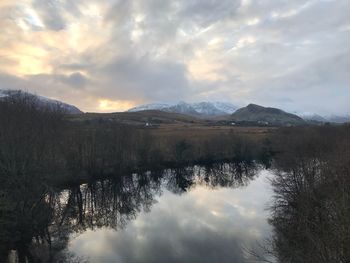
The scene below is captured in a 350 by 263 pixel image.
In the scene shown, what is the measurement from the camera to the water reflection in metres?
31.5

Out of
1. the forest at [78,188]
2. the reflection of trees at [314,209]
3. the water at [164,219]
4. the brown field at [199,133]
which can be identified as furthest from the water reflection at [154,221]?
the brown field at [199,133]

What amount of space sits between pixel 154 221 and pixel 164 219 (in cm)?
159

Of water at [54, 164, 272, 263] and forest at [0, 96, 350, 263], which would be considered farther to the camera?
water at [54, 164, 272, 263]

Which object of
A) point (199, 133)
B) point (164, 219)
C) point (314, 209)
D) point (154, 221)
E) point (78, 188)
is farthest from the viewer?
point (199, 133)

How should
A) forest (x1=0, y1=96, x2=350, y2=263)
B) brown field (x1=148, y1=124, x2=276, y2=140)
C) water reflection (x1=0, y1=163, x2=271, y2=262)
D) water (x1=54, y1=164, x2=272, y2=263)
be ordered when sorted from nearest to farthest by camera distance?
forest (x1=0, y1=96, x2=350, y2=263) → water reflection (x1=0, y1=163, x2=271, y2=262) → water (x1=54, y1=164, x2=272, y2=263) → brown field (x1=148, y1=124, x2=276, y2=140)

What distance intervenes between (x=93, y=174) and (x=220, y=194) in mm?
25483

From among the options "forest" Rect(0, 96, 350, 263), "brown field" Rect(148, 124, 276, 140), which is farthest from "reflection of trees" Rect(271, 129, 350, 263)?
"brown field" Rect(148, 124, 276, 140)

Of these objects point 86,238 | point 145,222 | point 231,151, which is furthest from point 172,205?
point 231,151

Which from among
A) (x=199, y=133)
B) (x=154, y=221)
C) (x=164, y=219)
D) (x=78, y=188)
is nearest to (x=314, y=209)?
(x=154, y=221)

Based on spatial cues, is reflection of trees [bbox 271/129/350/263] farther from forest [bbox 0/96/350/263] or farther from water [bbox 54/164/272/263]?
water [bbox 54/164/272/263]

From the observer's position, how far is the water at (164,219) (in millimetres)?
31953

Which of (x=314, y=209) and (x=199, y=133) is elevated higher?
(x=199, y=133)

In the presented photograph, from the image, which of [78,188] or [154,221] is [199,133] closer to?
[78,188]

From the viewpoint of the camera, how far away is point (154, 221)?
142 feet
